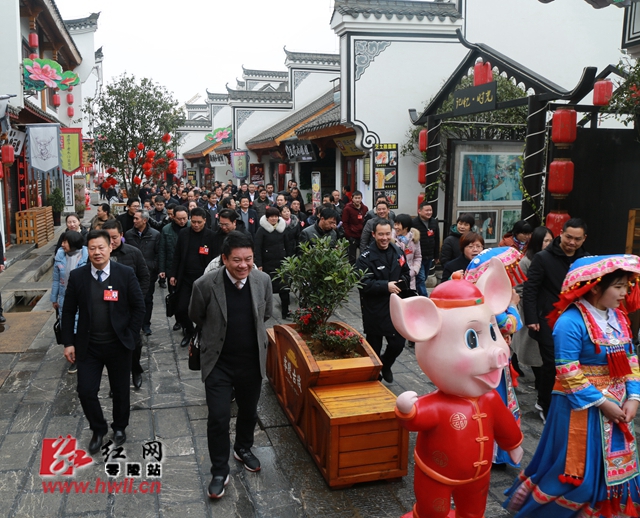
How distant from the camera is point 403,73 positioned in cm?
1264

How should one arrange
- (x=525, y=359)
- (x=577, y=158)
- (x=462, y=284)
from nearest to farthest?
(x=462, y=284) < (x=525, y=359) < (x=577, y=158)

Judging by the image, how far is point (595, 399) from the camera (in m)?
3.29

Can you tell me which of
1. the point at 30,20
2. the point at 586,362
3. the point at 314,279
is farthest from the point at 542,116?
the point at 30,20

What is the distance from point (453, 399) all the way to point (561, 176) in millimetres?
5100

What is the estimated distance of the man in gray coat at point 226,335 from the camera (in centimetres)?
396

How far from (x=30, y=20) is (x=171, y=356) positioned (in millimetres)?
13736

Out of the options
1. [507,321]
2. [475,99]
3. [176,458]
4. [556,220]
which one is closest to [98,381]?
[176,458]

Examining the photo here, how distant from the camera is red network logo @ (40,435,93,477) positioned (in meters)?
4.33

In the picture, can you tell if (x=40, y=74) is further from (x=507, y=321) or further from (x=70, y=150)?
(x=507, y=321)

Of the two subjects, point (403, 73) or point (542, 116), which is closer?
point (542, 116)

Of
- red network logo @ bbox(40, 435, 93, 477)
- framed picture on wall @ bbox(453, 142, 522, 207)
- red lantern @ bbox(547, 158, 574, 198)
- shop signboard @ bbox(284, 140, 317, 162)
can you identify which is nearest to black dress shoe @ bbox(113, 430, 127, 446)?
red network logo @ bbox(40, 435, 93, 477)

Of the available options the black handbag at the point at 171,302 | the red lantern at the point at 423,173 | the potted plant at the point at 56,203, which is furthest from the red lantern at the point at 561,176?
the potted plant at the point at 56,203

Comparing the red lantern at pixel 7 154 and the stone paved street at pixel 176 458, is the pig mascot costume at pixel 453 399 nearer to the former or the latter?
the stone paved street at pixel 176 458

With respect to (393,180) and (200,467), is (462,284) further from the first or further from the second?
(393,180)
